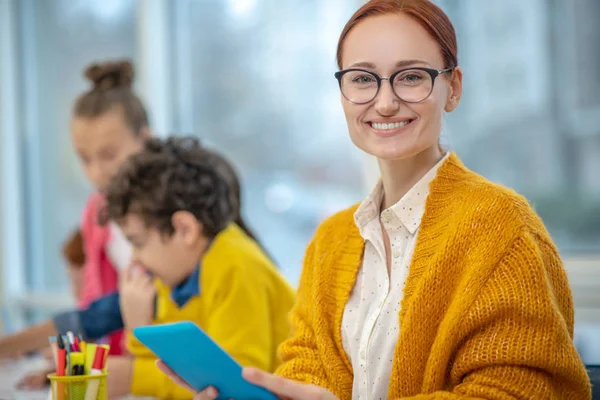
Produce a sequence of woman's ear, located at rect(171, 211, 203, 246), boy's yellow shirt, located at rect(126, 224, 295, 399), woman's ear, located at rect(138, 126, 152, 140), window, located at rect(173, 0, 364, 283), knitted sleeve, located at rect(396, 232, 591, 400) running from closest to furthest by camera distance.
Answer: knitted sleeve, located at rect(396, 232, 591, 400) → boy's yellow shirt, located at rect(126, 224, 295, 399) → woman's ear, located at rect(171, 211, 203, 246) → woman's ear, located at rect(138, 126, 152, 140) → window, located at rect(173, 0, 364, 283)

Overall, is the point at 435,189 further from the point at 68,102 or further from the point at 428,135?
the point at 68,102

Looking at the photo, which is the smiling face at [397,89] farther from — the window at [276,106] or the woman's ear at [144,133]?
the window at [276,106]

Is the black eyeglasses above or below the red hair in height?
below

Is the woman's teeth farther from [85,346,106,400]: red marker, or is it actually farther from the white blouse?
[85,346,106,400]: red marker

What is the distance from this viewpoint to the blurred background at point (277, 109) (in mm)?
2617

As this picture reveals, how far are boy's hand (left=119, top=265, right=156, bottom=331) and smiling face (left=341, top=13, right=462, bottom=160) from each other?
2.77ft

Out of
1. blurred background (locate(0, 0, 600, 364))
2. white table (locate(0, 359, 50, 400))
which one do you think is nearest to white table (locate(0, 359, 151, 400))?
white table (locate(0, 359, 50, 400))

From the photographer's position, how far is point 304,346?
48.4 inches

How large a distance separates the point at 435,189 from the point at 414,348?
0.79 ft

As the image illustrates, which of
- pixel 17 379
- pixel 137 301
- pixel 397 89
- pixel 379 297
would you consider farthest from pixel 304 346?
pixel 17 379

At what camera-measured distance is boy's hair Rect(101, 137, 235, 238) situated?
1.71 meters

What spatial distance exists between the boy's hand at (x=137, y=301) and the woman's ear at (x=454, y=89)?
92cm

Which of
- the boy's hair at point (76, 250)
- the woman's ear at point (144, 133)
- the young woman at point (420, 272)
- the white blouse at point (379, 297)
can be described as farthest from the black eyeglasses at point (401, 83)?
the boy's hair at point (76, 250)

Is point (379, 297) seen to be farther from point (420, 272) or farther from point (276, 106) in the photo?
point (276, 106)
